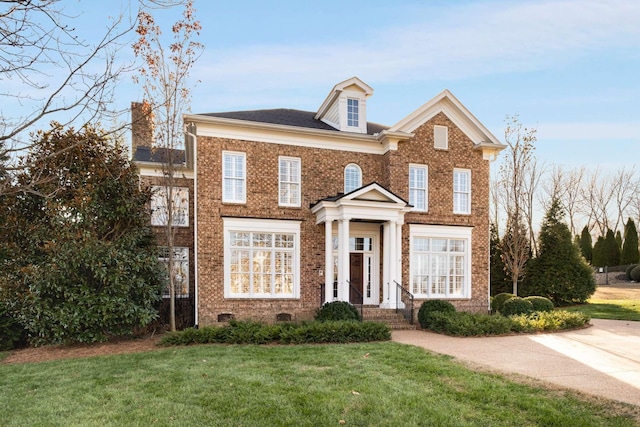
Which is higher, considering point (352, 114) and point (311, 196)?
point (352, 114)

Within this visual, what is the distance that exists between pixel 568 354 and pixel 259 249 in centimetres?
939

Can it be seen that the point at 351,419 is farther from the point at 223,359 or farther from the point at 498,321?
the point at 498,321

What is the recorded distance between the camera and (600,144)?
89.0ft

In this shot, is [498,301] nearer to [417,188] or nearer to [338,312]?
[417,188]

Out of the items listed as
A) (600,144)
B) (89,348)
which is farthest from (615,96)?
(89,348)

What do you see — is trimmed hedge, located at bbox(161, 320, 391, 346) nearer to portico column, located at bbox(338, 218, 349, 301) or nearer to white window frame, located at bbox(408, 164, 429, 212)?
portico column, located at bbox(338, 218, 349, 301)

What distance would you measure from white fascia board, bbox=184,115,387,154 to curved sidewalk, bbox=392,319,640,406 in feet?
22.5

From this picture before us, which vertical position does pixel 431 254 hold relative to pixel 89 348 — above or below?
above

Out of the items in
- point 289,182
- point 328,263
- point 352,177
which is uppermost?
point 352,177

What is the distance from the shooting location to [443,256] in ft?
54.5

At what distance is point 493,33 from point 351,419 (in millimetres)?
8617

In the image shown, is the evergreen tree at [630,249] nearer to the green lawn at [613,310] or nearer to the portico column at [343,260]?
the green lawn at [613,310]

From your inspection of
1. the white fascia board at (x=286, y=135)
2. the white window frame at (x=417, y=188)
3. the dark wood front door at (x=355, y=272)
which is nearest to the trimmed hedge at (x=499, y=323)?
the dark wood front door at (x=355, y=272)

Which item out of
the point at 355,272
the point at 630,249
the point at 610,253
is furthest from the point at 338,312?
the point at 630,249
